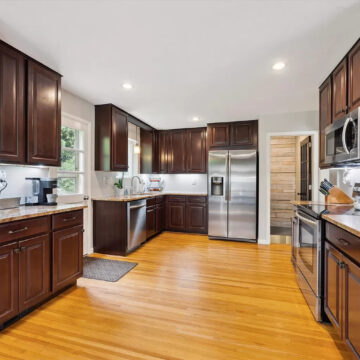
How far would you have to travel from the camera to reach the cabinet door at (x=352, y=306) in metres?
1.37

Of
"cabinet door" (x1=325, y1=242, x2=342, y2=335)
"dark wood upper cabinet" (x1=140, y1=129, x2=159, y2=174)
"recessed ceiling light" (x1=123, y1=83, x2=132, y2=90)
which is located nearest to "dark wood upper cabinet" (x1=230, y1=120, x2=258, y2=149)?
"dark wood upper cabinet" (x1=140, y1=129, x2=159, y2=174)

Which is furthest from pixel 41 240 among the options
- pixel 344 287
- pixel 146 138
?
pixel 146 138

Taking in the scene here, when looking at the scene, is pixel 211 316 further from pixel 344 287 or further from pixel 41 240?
pixel 41 240

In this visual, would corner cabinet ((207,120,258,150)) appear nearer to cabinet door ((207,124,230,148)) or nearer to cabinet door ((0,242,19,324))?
cabinet door ((207,124,230,148))

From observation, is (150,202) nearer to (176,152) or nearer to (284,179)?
(176,152)

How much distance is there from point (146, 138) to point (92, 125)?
5.98ft

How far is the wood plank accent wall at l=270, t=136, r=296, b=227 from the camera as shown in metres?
5.77

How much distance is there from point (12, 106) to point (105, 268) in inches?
85.4

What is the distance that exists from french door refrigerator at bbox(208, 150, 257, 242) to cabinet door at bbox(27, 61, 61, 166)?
2953 mm

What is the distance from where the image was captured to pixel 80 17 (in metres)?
1.76

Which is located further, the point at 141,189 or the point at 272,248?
the point at 141,189

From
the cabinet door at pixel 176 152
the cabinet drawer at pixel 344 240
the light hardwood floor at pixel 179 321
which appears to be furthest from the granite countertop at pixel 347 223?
the cabinet door at pixel 176 152

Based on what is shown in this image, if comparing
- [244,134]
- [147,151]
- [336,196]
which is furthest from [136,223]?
[336,196]

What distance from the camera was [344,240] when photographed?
155 cm
